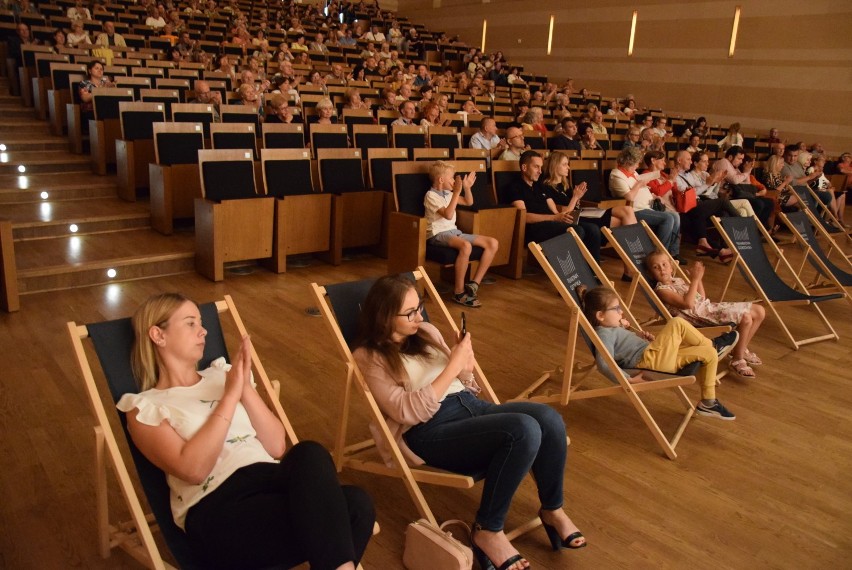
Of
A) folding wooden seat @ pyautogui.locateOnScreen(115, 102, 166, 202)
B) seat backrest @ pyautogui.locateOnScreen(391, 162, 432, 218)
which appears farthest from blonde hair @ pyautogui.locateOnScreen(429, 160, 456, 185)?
folding wooden seat @ pyautogui.locateOnScreen(115, 102, 166, 202)

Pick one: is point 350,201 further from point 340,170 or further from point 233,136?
point 233,136

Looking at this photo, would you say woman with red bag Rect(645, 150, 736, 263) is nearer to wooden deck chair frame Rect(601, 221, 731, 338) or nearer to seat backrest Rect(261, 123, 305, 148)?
wooden deck chair frame Rect(601, 221, 731, 338)

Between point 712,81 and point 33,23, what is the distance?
1200cm

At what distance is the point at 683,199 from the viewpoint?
6277 mm

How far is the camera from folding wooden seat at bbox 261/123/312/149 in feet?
19.0

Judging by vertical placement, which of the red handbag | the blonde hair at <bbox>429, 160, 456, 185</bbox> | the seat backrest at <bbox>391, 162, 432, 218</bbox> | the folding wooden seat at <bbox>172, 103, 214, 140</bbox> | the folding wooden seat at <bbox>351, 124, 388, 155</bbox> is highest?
the folding wooden seat at <bbox>172, 103, 214, 140</bbox>

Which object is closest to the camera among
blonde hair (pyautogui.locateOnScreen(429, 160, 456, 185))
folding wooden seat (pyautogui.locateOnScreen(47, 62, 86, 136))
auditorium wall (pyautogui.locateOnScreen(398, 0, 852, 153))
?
blonde hair (pyautogui.locateOnScreen(429, 160, 456, 185))

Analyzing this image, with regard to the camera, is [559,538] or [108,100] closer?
[559,538]

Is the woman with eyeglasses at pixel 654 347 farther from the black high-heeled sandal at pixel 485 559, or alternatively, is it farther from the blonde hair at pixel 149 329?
the blonde hair at pixel 149 329

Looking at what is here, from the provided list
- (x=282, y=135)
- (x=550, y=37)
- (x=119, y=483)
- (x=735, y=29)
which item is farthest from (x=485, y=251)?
(x=550, y=37)

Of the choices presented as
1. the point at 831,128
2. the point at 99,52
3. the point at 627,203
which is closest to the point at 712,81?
the point at 831,128

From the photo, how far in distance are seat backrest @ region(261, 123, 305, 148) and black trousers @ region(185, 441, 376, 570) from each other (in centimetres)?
445

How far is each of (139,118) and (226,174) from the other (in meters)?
1.41

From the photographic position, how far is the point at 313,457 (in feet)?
5.70
